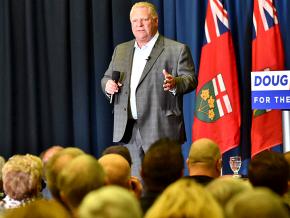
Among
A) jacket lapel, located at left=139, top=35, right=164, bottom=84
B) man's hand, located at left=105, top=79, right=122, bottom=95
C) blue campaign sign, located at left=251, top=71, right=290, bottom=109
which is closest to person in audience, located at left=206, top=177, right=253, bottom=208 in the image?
man's hand, located at left=105, top=79, right=122, bottom=95

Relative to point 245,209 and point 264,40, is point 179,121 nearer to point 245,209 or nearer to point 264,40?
point 264,40

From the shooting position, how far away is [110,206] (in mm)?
1712

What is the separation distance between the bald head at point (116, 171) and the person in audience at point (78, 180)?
0.63 m

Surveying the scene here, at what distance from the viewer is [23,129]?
751cm

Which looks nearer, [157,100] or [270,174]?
[270,174]

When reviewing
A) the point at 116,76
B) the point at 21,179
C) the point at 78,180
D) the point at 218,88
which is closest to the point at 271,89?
the point at 218,88

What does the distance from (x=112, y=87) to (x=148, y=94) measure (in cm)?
32

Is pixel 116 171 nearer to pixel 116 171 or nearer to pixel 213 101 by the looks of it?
pixel 116 171

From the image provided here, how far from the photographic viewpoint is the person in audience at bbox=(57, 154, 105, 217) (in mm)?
2271

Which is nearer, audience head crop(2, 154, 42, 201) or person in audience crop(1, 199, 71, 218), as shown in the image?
person in audience crop(1, 199, 71, 218)

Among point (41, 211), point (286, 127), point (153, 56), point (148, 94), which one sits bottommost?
point (286, 127)

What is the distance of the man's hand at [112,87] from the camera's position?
15.4ft

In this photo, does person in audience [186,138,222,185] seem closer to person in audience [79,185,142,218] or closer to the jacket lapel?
the jacket lapel

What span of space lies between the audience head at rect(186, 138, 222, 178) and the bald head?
55 centimetres
